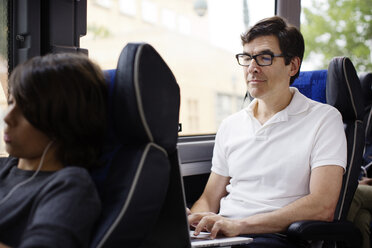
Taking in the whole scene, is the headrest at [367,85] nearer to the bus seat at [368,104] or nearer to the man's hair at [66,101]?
the bus seat at [368,104]

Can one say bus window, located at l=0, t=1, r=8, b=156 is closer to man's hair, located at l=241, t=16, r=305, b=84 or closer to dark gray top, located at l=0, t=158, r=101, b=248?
dark gray top, located at l=0, t=158, r=101, b=248

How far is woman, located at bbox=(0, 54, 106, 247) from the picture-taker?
103 centimetres

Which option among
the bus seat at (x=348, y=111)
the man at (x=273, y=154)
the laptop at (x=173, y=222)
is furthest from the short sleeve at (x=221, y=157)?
the laptop at (x=173, y=222)

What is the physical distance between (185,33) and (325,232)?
68.1 inches

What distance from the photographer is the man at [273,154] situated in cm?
164

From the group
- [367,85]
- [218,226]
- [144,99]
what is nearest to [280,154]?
[218,226]

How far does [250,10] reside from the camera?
292cm

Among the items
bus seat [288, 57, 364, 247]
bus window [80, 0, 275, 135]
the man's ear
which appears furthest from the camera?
bus window [80, 0, 275, 135]

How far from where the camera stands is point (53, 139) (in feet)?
3.70

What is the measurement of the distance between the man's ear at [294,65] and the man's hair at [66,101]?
1019 mm

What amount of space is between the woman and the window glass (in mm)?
6325

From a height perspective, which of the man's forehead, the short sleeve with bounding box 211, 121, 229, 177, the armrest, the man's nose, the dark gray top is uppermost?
the man's forehead

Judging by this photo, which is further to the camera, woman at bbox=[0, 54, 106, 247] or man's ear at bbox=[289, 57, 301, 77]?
man's ear at bbox=[289, 57, 301, 77]

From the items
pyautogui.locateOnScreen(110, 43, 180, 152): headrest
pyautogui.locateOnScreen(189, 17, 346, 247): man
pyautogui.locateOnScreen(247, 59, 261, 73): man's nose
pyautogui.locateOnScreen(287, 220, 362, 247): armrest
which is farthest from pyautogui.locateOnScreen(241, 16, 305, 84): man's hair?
pyautogui.locateOnScreen(110, 43, 180, 152): headrest
